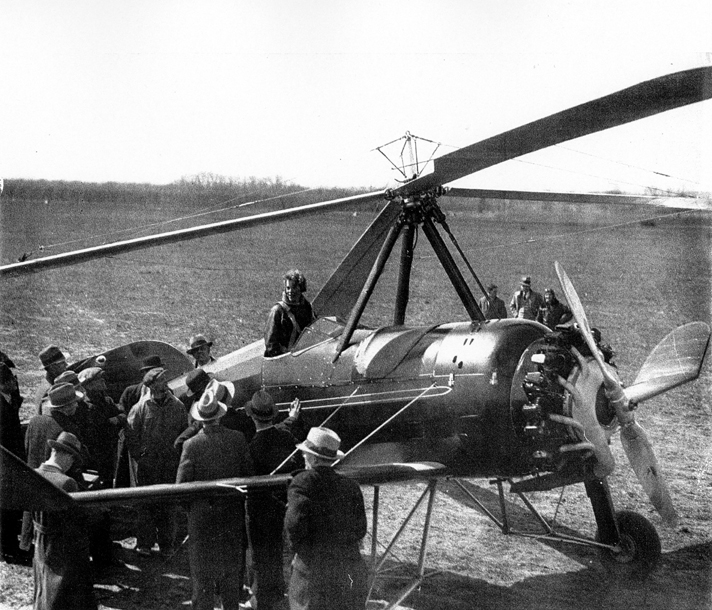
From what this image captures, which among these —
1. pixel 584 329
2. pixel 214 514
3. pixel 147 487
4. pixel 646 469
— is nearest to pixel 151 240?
pixel 147 487

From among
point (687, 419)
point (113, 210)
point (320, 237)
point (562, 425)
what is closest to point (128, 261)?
point (113, 210)

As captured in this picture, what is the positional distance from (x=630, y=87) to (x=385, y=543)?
→ 5176 mm

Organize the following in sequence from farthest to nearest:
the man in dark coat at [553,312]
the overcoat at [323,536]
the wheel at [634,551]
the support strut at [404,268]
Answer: the man in dark coat at [553,312]
the support strut at [404,268]
the wheel at [634,551]
the overcoat at [323,536]

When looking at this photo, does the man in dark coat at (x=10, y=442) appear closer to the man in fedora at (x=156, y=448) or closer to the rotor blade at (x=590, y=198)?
the man in fedora at (x=156, y=448)

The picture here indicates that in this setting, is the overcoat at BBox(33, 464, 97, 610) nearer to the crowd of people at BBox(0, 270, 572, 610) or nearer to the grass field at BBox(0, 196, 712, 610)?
the crowd of people at BBox(0, 270, 572, 610)

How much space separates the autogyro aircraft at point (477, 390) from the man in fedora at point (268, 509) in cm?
59

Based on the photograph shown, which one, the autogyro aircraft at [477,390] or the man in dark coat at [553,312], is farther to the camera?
the man in dark coat at [553,312]

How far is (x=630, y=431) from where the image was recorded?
6.52 meters

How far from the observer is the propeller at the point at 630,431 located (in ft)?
21.0

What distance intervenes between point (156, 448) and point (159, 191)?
19714mm

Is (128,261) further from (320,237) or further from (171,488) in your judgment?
(171,488)

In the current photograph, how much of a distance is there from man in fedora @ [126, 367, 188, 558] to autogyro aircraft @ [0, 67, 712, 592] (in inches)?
40.8

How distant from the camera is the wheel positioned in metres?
7.11

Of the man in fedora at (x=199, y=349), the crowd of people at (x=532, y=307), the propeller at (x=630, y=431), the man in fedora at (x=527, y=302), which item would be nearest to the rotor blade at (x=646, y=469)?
the propeller at (x=630, y=431)
